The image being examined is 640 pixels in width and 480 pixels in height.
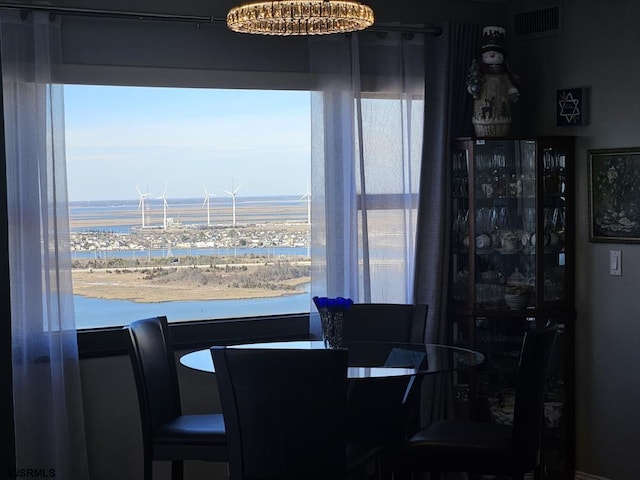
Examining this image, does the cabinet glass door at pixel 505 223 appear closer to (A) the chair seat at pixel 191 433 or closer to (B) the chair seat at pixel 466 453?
(B) the chair seat at pixel 466 453

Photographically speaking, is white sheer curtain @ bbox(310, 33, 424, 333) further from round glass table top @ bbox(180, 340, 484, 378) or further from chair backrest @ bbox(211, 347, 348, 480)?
chair backrest @ bbox(211, 347, 348, 480)

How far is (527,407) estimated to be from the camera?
372 centimetres

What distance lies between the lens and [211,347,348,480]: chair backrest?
3.28m

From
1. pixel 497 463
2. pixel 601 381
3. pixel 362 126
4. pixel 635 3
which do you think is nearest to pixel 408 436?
pixel 497 463

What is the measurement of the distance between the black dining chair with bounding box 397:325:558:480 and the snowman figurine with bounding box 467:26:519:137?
153 centimetres

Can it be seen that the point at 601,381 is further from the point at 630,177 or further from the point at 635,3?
the point at 635,3

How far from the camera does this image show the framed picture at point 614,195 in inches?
181

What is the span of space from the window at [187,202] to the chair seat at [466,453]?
4.75 feet

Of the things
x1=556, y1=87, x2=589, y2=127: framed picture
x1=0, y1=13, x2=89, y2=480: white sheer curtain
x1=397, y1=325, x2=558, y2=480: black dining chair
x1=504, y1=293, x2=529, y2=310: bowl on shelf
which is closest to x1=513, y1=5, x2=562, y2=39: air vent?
x1=556, y1=87, x2=589, y2=127: framed picture

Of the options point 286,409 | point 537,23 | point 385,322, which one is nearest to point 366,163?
point 385,322

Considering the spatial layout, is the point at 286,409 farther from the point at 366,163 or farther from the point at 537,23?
the point at 537,23

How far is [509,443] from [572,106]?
76.3 inches

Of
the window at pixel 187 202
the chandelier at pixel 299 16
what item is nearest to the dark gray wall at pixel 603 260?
the window at pixel 187 202

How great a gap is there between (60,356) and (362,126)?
1.89 m
